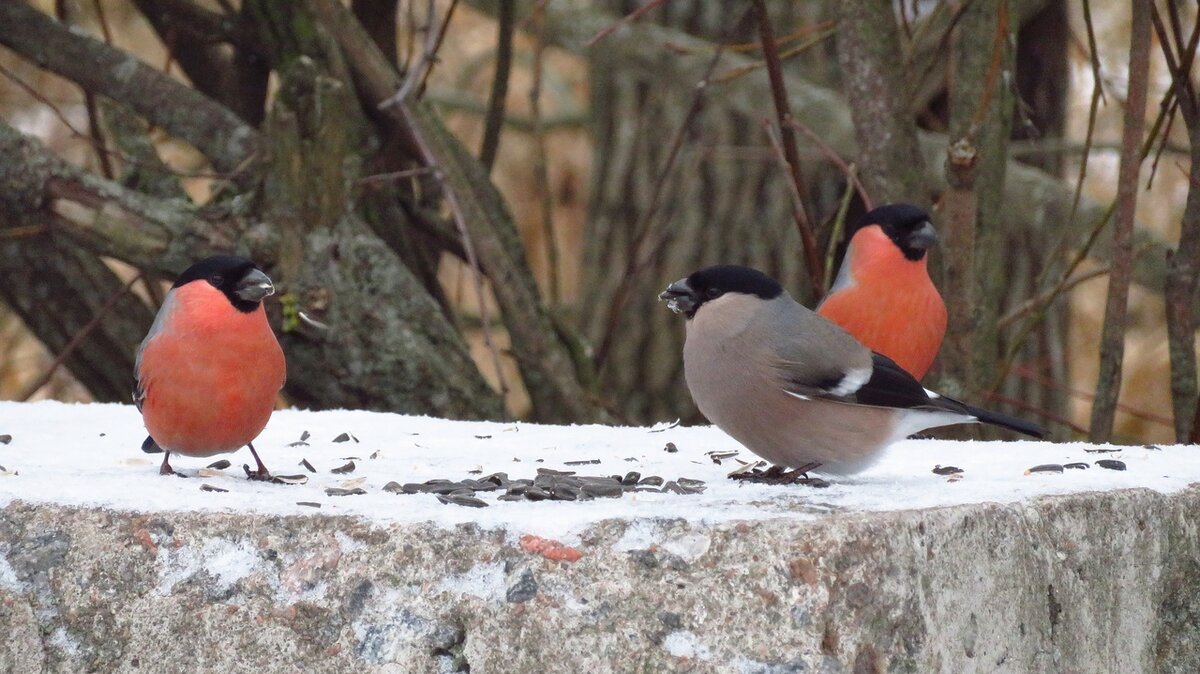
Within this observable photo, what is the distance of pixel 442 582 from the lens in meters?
2.01

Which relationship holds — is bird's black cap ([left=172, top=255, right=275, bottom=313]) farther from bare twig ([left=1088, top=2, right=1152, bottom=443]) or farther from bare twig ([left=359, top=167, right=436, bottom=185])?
bare twig ([left=1088, top=2, right=1152, bottom=443])

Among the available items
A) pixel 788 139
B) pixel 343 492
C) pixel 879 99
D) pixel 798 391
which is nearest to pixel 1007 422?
pixel 798 391

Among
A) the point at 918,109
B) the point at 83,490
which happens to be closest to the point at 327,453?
the point at 83,490

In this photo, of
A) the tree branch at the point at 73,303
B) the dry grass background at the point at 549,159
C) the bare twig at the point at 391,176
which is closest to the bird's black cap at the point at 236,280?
the bare twig at the point at 391,176

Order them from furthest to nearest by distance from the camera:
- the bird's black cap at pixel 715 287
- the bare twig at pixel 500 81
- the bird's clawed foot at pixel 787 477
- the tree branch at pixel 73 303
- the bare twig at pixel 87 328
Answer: the bare twig at pixel 500 81 < the tree branch at pixel 73 303 < the bare twig at pixel 87 328 < the bird's black cap at pixel 715 287 < the bird's clawed foot at pixel 787 477

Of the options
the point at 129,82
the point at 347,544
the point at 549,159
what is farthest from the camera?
the point at 549,159

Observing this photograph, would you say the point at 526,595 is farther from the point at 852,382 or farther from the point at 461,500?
the point at 852,382

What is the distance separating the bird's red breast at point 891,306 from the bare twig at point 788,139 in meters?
0.41

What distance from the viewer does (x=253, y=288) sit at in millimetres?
2902

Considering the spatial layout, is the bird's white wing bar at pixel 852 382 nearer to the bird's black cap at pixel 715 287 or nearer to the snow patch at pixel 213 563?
the bird's black cap at pixel 715 287

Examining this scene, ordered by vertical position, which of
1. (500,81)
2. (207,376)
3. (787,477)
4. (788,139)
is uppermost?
(500,81)

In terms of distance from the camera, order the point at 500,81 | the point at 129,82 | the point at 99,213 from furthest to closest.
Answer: the point at 500,81 < the point at 129,82 < the point at 99,213

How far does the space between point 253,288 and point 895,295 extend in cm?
169

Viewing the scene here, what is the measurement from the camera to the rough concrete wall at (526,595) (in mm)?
1934
